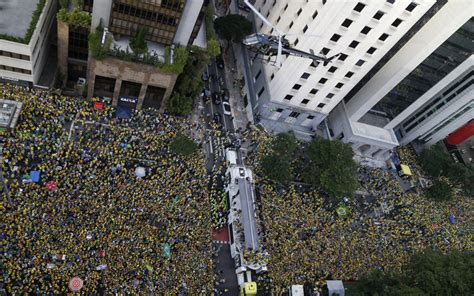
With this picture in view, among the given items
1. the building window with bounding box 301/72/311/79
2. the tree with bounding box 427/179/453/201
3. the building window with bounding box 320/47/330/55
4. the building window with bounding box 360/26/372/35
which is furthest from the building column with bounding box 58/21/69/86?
the tree with bounding box 427/179/453/201

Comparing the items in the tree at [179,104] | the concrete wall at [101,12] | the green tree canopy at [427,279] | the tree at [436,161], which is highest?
the concrete wall at [101,12]

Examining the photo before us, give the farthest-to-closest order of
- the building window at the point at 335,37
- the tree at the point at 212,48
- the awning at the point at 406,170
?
1. the awning at the point at 406,170
2. the tree at the point at 212,48
3. the building window at the point at 335,37

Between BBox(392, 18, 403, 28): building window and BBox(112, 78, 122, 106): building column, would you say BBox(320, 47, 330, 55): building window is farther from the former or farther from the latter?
BBox(112, 78, 122, 106): building column

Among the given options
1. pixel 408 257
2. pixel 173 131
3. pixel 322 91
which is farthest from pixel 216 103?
Result: pixel 408 257

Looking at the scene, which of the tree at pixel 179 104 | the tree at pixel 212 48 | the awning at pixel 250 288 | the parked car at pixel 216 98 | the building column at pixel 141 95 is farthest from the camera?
the parked car at pixel 216 98

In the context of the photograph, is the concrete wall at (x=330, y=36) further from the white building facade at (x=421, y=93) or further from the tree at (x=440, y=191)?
the tree at (x=440, y=191)

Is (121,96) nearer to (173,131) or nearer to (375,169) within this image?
(173,131)

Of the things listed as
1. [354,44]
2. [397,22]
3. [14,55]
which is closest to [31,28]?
[14,55]

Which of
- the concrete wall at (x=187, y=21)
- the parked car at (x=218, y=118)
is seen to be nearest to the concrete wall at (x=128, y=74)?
the concrete wall at (x=187, y=21)
